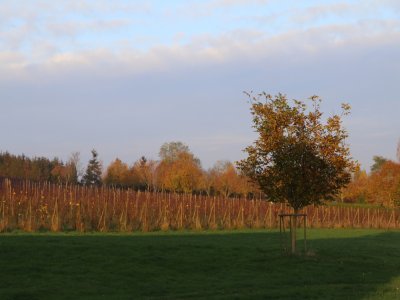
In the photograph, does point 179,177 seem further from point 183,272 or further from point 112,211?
point 183,272

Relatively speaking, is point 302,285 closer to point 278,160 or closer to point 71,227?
point 278,160

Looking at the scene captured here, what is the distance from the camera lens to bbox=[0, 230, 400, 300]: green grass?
1332 centimetres

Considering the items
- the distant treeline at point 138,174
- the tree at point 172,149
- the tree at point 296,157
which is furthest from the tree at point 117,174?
the tree at point 296,157

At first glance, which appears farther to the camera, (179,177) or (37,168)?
(179,177)

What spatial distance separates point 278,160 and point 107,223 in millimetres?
11004

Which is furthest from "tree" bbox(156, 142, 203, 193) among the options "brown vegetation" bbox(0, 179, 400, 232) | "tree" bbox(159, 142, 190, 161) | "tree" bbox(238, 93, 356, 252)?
"tree" bbox(238, 93, 356, 252)

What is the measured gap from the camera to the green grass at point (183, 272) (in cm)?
1332

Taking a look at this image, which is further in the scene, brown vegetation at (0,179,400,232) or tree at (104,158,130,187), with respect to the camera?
tree at (104,158,130,187)

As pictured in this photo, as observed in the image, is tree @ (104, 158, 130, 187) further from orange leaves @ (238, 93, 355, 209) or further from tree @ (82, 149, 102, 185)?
orange leaves @ (238, 93, 355, 209)

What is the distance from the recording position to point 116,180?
79500 millimetres

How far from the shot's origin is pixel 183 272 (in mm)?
16594

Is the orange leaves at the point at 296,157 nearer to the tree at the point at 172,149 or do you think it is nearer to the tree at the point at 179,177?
the tree at the point at 179,177

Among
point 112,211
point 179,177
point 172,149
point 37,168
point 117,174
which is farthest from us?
point 172,149

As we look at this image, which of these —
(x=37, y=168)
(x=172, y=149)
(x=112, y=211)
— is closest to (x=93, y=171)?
(x=37, y=168)
